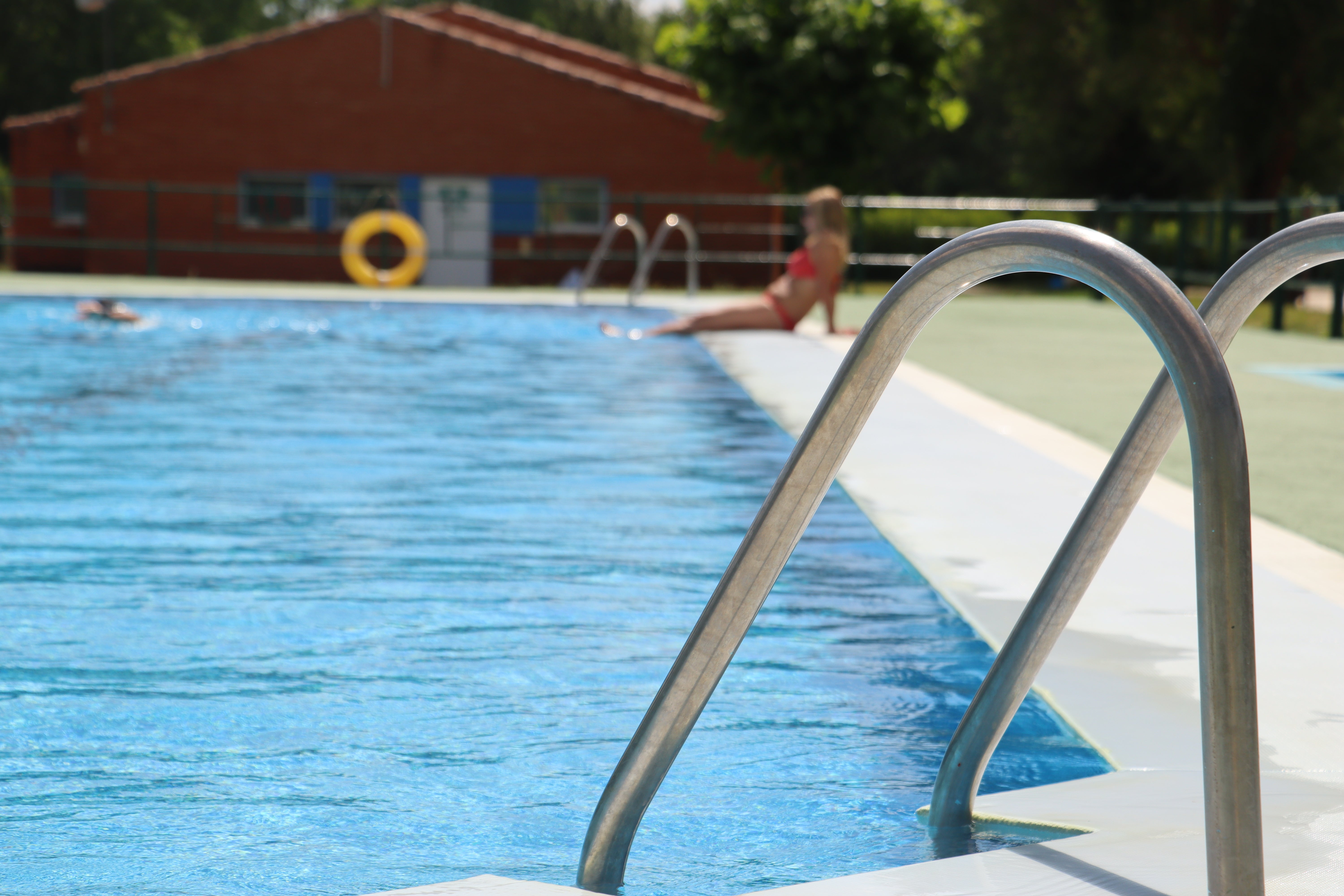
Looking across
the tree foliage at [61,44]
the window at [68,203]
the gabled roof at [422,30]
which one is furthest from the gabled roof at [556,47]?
the tree foliage at [61,44]

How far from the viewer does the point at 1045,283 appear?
31.7 meters

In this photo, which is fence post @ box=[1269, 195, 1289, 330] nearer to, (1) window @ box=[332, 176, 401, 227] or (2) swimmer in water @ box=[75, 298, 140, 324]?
(2) swimmer in water @ box=[75, 298, 140, 324]

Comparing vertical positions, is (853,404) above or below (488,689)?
above

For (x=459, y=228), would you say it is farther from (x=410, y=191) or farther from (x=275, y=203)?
(x=275, y=203)

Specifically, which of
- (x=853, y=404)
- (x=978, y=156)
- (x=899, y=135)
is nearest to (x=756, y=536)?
(x=853, y=404)

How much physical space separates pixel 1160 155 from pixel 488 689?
35.0m

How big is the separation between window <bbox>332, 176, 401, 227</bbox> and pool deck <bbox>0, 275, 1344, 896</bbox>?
22.5 metres

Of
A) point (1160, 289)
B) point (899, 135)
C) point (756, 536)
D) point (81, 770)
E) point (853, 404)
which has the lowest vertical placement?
point (81, 770)

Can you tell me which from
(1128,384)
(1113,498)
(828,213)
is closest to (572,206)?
(828,213)

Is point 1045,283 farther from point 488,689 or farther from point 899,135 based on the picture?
point 488,689

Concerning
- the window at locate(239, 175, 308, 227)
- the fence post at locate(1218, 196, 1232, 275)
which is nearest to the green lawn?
the fence post at locate(1218, 196, 1232, 275)

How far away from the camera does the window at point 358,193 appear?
28.6 m

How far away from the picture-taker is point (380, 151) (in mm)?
28734

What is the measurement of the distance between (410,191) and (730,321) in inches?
675
